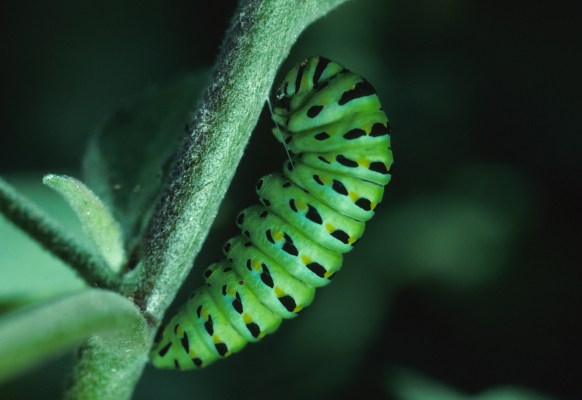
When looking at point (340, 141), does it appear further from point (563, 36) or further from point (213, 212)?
point (563, 36)

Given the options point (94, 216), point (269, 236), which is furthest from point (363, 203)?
point (94, 216)

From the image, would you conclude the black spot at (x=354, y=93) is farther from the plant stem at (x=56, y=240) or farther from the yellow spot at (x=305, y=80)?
the plant stem at (x=56, y=240)

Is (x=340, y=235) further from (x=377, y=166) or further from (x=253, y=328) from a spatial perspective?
(x=253, y=328)

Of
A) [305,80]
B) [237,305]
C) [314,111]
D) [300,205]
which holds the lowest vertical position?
[237,305]

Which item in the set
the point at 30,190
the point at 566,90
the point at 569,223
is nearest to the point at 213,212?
the point at 30,190

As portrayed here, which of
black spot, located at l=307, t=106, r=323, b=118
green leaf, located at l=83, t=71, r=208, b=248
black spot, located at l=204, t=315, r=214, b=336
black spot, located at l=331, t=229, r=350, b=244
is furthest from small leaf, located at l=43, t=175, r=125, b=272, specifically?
black spot, located at l=307, t=106, r=323, b=118
